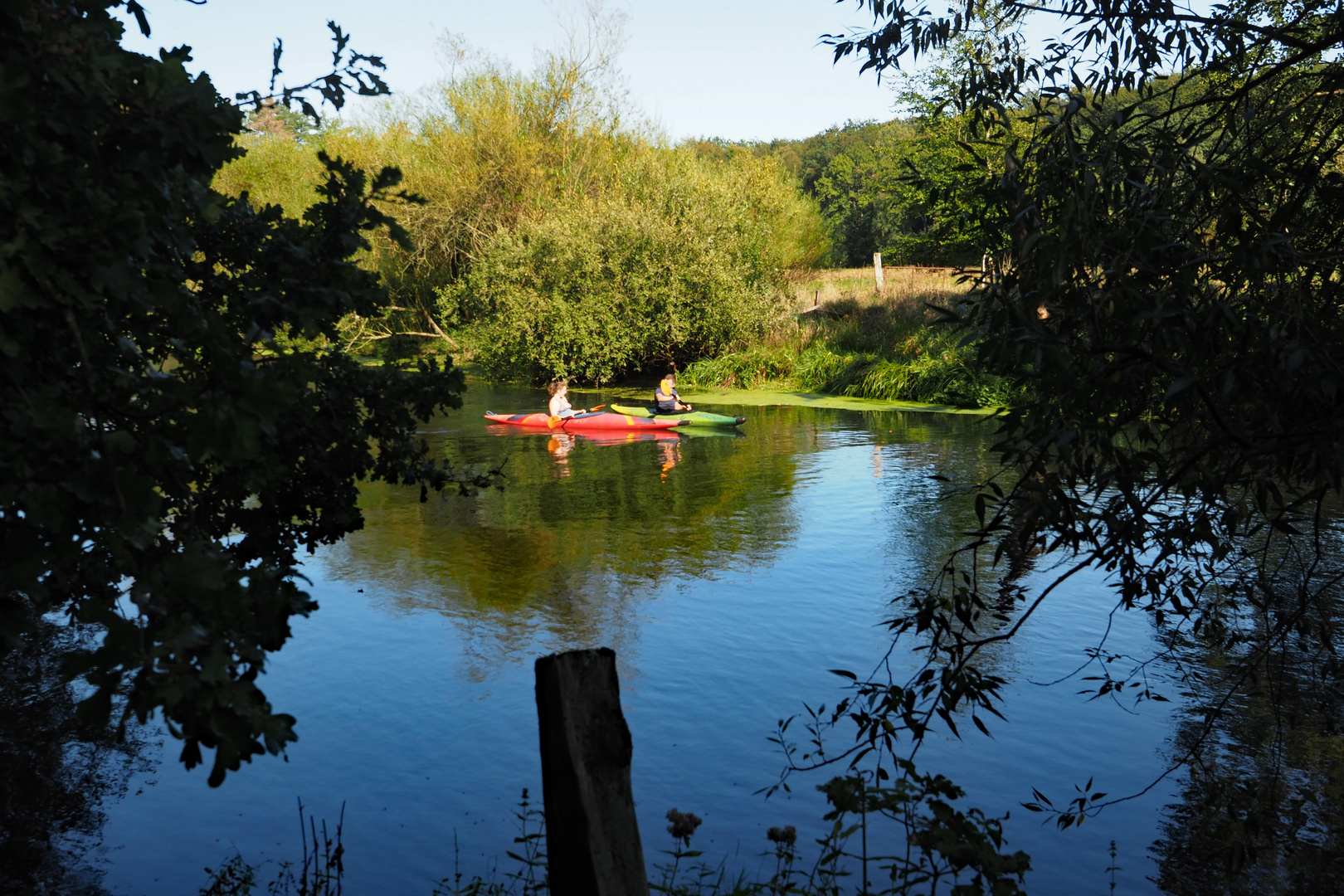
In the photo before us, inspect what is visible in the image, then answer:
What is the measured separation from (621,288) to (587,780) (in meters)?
22.6

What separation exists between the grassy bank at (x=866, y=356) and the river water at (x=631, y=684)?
8.98 metres

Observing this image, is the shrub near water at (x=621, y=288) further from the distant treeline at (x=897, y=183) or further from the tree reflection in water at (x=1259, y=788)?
the tree reflection in water at (x=1259, y=788)

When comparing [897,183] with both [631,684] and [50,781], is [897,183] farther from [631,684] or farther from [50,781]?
[50,781]

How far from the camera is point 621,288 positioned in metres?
24.5

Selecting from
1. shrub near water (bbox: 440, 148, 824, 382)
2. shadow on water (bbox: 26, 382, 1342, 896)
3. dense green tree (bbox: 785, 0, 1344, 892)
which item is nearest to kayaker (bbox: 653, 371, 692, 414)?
shadow on water (bbox: 26, 382, 1342, 896)

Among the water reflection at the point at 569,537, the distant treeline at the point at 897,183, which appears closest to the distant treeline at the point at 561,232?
the distant treeline at the point at 897,183

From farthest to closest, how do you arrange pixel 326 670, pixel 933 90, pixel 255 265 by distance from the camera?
pixel 933 90 < pixel 326 670 < pixel 255 265

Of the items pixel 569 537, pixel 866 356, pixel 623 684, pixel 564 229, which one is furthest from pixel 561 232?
pixel 623 684

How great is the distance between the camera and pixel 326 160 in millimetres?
2621

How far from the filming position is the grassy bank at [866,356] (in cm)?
2086

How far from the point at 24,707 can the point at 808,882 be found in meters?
4.30

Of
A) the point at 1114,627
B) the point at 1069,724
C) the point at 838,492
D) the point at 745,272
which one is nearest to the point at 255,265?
the point at 1069,724

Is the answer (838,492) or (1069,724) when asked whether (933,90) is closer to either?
(838,492)

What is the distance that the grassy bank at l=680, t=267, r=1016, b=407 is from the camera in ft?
68.4
